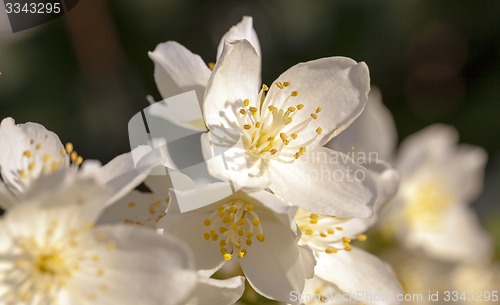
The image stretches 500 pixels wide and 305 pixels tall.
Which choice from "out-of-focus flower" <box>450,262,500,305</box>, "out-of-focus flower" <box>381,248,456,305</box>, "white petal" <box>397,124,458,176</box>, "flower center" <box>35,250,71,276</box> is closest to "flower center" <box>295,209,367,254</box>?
"flower center" <box>35,250,71,276</box>

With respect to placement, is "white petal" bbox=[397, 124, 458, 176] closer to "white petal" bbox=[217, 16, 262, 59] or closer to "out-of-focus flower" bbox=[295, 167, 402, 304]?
"out-of-focus flower" bbox=[295, 167, 402, 304]

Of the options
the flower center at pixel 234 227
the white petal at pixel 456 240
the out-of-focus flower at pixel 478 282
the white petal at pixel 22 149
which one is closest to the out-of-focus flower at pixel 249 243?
the flower center at pixel 234 227

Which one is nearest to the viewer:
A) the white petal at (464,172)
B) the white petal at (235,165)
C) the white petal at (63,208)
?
the white petal at (63,208)

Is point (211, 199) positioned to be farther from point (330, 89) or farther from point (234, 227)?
point (330, 89)

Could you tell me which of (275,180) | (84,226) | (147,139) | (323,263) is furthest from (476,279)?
(84,226)

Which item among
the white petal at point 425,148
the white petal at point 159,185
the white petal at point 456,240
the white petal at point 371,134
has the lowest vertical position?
the white petal at point 456,240

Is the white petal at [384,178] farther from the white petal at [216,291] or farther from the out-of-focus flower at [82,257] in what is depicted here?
the out-of-focus flower at [82,257]

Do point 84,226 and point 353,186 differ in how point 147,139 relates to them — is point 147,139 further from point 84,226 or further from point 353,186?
point 353,186
